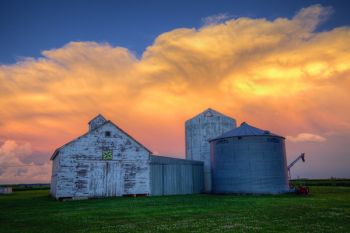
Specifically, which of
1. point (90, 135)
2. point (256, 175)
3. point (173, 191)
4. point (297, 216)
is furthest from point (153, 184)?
point (297, 216)

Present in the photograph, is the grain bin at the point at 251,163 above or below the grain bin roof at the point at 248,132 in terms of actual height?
below

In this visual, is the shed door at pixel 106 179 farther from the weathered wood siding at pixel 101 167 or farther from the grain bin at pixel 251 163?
the grain bin at pixel 251 163

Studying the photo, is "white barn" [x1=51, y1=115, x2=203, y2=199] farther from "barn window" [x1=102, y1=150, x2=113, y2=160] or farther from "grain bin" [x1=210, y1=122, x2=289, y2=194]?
"grain bin" [x1=210, y1=122, x2=289, y2=194]

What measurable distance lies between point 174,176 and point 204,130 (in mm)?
9684

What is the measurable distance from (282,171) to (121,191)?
58.1 ft

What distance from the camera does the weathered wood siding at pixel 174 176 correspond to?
35.2 meters

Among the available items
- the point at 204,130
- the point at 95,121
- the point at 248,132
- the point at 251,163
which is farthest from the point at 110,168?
the point at 204,130

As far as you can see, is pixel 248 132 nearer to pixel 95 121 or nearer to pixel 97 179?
pixel 97 179

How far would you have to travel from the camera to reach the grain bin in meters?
33.1

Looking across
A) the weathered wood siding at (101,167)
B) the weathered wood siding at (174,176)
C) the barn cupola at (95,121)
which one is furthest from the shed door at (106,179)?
the barn cupola at (95,121)

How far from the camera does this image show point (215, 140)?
36938 millimetres

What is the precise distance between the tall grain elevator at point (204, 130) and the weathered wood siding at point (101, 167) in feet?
35.8

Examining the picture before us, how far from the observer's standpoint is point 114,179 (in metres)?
32.9

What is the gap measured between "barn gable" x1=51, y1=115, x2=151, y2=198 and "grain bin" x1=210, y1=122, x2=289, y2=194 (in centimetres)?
878
